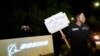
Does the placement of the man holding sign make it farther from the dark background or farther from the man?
the dark background

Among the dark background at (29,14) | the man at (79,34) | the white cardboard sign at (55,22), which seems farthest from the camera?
the dark background at (29,14)

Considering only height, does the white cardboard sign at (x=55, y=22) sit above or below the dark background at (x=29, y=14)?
above

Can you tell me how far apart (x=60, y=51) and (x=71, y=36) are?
5739mm

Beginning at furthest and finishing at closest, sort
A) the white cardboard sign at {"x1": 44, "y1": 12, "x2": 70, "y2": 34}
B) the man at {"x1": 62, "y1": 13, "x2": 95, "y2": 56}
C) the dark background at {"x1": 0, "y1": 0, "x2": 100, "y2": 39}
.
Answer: the dark background at {"x1": 0, "y1": 0, "x2": 100, "y2": 39} < the white cardboard sign at {"x1": 44, "y1": 12, "x2": 70, "y2": 34} < the man at {"x1": 62, "y1": 13, "x2": 95, "y2": 56}

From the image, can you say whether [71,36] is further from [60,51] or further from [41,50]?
[60,51]

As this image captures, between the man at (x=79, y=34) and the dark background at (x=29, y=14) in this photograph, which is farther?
the dark background at (x=29, y=14)

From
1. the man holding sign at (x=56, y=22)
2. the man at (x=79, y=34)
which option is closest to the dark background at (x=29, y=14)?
the man holding sign at (x=56, y=22)

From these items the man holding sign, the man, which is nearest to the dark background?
the man holding sign

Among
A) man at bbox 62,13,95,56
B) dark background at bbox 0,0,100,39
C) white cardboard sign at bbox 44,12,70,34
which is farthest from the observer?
dark background at bbox 0,0,100,39

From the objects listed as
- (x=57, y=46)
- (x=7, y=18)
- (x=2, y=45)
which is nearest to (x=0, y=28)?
(x=7, y=18)

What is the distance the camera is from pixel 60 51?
1362cm

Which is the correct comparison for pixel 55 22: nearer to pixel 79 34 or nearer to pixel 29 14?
pixel 79 34

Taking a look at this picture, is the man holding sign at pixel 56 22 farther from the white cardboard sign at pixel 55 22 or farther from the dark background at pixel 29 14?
the dark background at pixel 29 14

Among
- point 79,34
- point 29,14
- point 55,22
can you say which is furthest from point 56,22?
point 29,14
